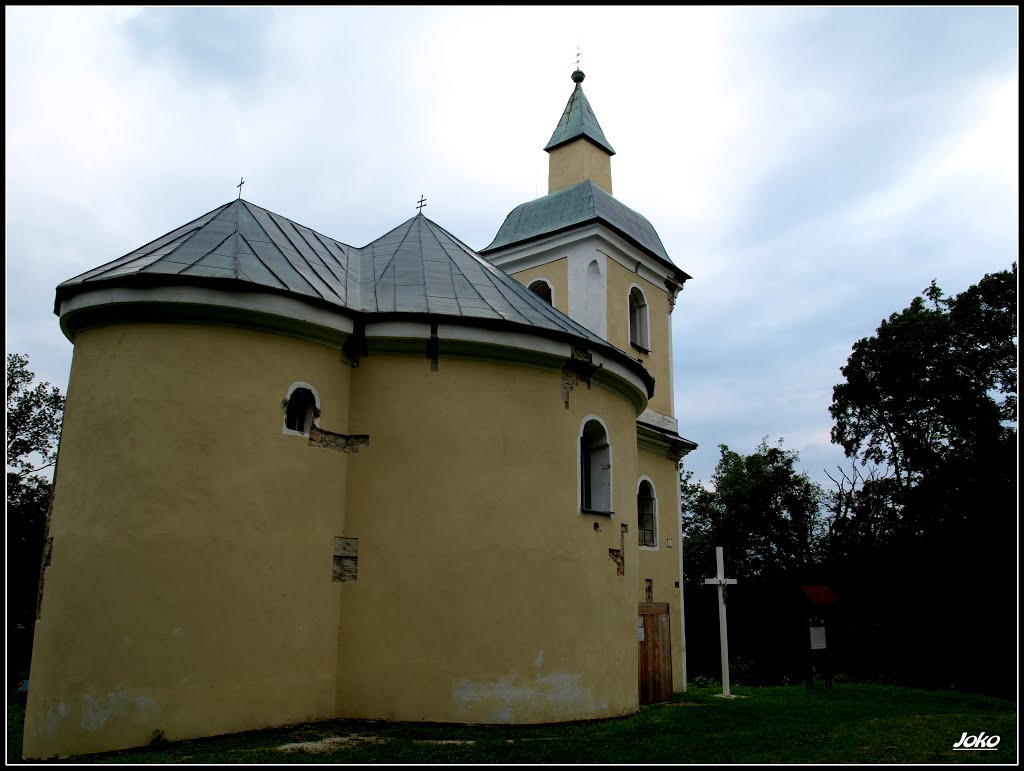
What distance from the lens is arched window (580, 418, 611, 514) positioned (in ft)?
43.9

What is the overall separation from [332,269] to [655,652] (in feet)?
33.1

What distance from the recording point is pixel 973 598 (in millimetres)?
22688

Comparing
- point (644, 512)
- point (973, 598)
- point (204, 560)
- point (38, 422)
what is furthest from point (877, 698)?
point (38, 422)

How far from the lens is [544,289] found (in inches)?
783

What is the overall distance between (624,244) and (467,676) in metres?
11.7

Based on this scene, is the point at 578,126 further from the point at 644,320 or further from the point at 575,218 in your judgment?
the point at 644,320

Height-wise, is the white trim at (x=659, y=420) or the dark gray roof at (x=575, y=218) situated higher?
the dark gray roof at (x=575, y=218)

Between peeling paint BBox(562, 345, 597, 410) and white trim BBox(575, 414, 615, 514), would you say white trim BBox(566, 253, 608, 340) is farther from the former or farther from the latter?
peeling paint BBox(562, 345, 597, 410)

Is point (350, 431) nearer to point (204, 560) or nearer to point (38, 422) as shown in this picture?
point (204, 560)

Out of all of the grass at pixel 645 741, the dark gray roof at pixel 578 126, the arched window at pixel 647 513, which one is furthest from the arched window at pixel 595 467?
the dark gray roof at pixel 578 126

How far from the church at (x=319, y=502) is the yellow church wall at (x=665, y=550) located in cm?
409

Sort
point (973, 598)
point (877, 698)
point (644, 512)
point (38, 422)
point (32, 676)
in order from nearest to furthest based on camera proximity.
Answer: point (32, 676) → point (877, 698) → point (644, 512) → point (973, 598) → point (38, 422)

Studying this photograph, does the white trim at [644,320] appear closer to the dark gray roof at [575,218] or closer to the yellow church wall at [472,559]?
the dark gray roof at [575,218]

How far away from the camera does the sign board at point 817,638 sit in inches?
678
